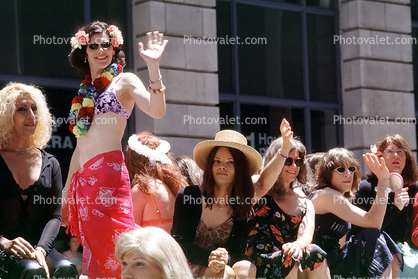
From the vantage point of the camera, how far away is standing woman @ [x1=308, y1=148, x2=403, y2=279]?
516 centimetres

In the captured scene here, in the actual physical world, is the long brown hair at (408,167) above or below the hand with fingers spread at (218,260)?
above

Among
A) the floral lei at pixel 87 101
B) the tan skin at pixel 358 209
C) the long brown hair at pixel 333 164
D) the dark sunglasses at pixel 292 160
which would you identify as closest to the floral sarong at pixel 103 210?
the floral lei at pixel 87 101

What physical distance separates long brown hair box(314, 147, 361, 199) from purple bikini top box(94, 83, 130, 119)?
226 cm

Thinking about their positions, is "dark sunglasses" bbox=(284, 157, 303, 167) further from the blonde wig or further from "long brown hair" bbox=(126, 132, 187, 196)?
the blonde wig

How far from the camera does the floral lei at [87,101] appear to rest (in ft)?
13.1

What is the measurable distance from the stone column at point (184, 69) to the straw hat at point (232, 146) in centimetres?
310

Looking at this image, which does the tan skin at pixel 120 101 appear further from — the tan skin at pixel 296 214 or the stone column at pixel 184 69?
the stone column at pixel 184 69

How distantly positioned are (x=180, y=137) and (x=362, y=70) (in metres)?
3.54

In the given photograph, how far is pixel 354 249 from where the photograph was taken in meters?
5.27

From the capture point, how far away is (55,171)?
4.58 m

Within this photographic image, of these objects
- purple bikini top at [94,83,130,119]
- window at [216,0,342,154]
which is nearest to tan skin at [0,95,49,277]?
purple bikini top at [94,83,130,119]

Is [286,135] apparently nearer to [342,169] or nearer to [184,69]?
[342,169]

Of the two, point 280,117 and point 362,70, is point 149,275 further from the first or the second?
point 362,70

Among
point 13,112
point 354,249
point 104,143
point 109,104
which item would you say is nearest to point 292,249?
A: point 354,249
